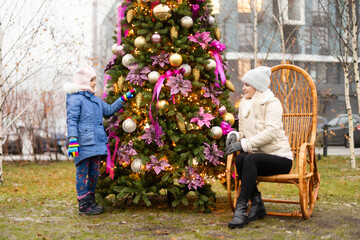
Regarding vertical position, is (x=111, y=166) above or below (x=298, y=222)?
above

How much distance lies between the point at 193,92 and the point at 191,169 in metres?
0.83

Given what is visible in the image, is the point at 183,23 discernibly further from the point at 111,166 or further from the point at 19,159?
the point at 19,159

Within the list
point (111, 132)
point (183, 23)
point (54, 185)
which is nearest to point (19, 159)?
point (54, 185)

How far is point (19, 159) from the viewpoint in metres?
12.2

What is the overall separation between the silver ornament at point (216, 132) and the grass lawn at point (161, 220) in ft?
2.65

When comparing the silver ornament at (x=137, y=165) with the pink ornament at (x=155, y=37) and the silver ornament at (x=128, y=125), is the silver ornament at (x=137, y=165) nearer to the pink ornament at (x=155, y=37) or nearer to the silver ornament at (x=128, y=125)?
the silver ornament at (x=128, y=125)

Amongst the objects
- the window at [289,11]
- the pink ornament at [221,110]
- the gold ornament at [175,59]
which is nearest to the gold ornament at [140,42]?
the gold ornament at [175,59]

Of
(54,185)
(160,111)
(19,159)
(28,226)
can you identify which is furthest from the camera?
(19,159)

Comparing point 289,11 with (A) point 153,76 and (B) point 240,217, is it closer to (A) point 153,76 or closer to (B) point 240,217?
(A) point 153,76

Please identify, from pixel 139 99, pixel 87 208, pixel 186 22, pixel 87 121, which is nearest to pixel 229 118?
pixel 139 99

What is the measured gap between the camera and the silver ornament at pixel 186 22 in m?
4.48

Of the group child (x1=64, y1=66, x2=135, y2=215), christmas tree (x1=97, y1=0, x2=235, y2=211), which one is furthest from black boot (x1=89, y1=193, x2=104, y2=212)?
christmas tree (x1=97, y1=0, x2=235, y2=211)

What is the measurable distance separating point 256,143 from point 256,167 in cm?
23

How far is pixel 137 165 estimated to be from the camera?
169 inches
